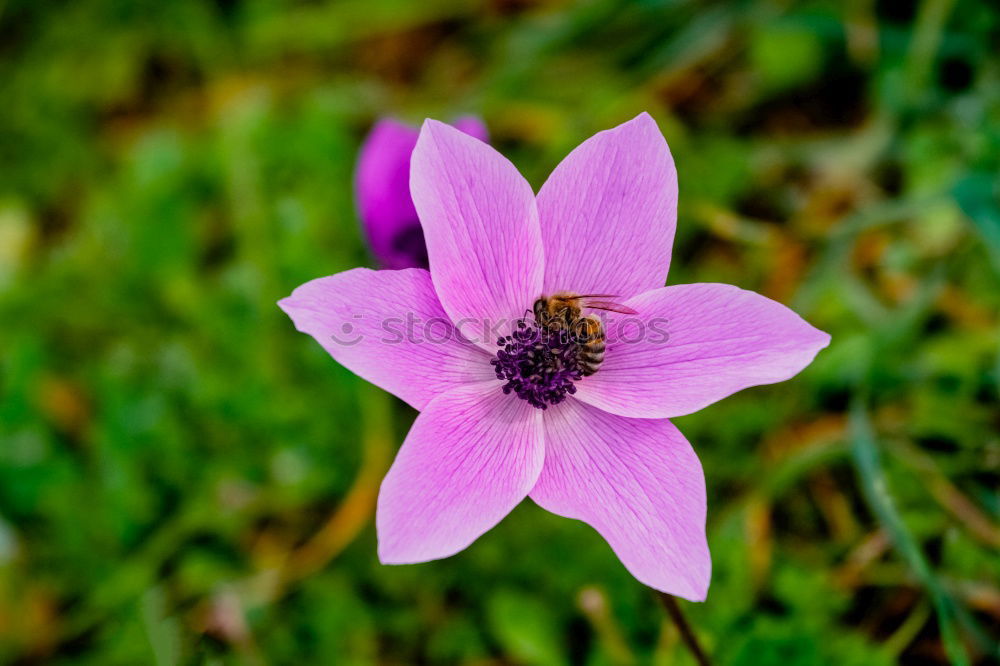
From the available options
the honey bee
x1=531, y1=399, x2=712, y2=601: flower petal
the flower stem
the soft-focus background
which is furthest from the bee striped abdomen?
the soft-focus background

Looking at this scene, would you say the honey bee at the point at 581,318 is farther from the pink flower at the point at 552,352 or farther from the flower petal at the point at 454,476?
the flower petal at the point at 454,476

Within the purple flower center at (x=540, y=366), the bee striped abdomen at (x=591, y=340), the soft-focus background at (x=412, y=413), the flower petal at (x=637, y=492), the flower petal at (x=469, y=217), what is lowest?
the soft-focus background at (x=412, y=413)

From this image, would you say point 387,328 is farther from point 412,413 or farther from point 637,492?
point 412,413

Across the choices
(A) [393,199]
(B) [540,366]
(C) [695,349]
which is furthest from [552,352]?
(A) [393,199]

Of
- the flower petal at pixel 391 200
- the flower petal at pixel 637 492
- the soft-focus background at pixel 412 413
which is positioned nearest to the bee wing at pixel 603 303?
the flower petal at pixel 637 492

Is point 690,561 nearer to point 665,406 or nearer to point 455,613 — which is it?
point 665,406

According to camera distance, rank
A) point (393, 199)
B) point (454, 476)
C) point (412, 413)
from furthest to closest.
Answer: point (412, 413), point (393, 199), point (454, 476)

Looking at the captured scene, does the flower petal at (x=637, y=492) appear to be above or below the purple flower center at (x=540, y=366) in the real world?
below

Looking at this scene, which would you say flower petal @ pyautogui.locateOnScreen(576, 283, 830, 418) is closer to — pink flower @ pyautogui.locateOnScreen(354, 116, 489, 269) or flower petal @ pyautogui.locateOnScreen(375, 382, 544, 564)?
flower petal @ pyautogui.locateOnScreen(375, 382, 544, 564)
